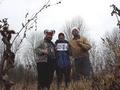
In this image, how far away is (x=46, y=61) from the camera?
309 inches

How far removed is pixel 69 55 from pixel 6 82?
20.8 ft

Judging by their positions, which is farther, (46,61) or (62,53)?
(62,53)

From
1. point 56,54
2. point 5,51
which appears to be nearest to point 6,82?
point 5,51

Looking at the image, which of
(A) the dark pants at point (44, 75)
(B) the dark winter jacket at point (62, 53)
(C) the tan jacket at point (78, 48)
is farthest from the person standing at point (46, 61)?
(C) the tan jacket at point (78, 48)

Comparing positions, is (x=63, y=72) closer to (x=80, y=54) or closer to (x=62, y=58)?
(x=62, y=58)

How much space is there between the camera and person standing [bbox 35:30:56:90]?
25.5ft

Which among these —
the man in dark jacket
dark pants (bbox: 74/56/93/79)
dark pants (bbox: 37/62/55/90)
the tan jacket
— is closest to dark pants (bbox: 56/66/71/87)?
the man in dark jacket

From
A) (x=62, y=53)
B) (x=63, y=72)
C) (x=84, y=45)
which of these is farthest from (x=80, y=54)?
(x=63, y=72)

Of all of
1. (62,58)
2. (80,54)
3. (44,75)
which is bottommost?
(44,75)

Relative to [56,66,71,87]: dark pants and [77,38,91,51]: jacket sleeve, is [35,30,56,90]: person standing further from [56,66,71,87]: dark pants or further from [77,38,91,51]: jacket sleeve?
[77,38,91,51]: jacket sleeve

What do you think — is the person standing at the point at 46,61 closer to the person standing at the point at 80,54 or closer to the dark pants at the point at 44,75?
the dark pants at the point at 44,75

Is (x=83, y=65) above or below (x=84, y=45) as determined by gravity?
below

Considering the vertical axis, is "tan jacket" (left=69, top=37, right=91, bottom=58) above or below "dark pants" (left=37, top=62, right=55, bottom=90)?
above

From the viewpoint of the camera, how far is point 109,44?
3600 mm
